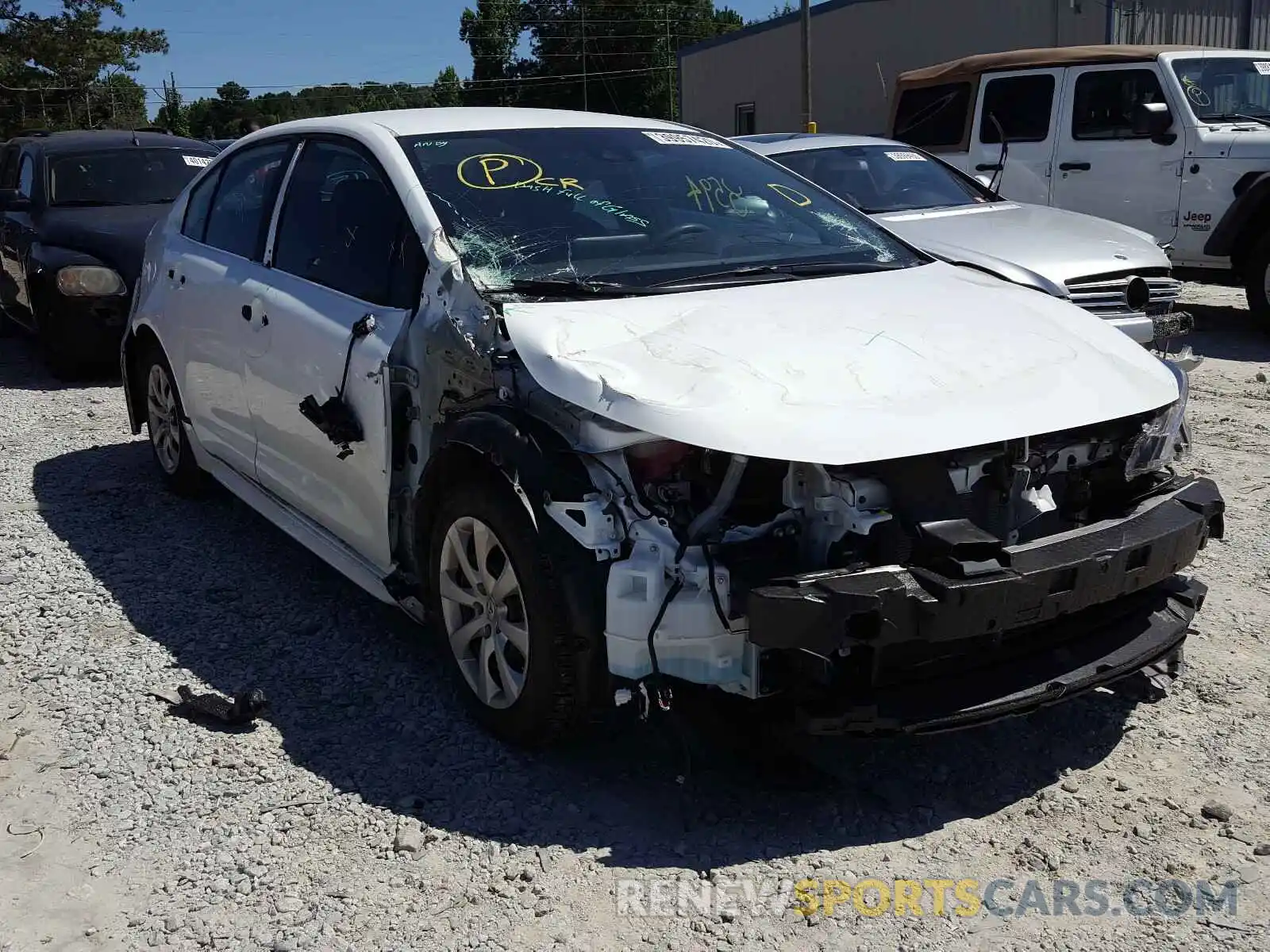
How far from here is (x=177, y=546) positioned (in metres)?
5.25

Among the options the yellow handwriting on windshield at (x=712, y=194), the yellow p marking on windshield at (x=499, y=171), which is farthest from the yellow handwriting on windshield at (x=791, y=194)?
the yellow p marking on windshield at (x=499, y=171)

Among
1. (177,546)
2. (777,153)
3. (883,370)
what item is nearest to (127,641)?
(177,546)

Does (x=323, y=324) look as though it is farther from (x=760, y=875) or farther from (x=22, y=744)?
(x=760, y=875)

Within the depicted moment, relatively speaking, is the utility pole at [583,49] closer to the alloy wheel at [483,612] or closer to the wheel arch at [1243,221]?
the wheel arch at [1243,221]

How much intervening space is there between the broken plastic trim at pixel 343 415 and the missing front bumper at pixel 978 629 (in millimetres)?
1656

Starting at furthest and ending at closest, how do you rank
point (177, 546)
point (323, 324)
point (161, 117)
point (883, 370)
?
point (161, 117), point (177, 546), point (323, 324), point (883, 370)

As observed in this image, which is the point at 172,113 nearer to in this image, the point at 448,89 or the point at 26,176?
the point at 448,89

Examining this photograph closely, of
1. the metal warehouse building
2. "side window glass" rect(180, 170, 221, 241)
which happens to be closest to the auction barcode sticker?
"side window glass" rect(180, 170, 221, 241)

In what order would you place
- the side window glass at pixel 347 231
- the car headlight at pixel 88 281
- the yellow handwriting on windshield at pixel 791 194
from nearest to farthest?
1. the side window glass at pixel 347 231
2. the yellow handwriting on windshield at pixel 791 194
3. the car headlight at pixel 88 281

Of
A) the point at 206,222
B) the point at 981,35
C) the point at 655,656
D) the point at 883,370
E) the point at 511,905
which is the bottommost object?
the point at 511,905

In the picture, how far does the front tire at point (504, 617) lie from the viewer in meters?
3.02

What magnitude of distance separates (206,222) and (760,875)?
12.9ft

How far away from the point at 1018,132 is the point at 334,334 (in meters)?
8.01

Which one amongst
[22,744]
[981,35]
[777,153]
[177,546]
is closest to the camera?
[22,744]
